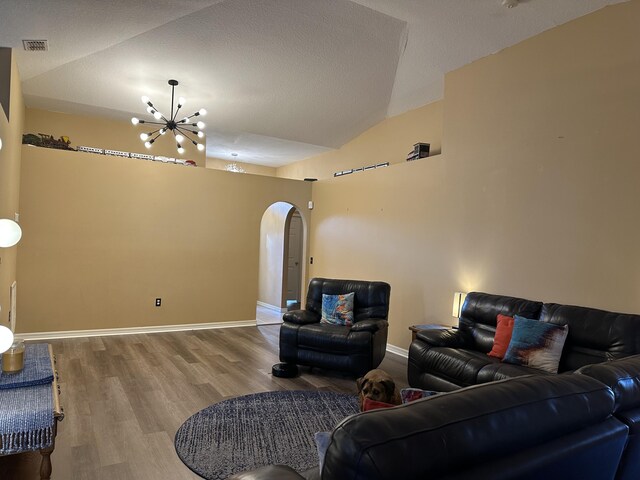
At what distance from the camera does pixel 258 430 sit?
9.49 ft

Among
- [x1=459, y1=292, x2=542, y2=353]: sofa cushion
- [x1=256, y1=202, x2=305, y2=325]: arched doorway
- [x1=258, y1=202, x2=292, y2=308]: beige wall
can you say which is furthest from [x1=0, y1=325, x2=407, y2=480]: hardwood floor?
[x1=258, y1=202, x2=292, y2=308]: beige wall

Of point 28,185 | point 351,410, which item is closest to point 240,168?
point 28,185

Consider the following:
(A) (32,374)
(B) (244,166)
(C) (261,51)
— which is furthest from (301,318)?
(B) (244,166)

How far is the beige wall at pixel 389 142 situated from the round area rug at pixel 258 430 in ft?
11.4

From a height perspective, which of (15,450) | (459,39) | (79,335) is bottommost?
(79,335)

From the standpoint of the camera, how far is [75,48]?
4059 mm

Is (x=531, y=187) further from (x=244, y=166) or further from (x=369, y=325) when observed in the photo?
(x=244, y=166)

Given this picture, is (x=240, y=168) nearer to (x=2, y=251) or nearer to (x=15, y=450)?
(x=2, y=251)

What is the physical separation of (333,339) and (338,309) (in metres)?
0.54

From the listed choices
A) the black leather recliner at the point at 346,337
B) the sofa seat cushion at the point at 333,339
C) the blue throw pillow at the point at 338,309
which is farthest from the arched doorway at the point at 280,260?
the sofa seat cushion at the point at 333,339

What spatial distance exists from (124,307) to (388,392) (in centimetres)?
438

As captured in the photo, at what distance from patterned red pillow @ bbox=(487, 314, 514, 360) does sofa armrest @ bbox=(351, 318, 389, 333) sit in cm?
108

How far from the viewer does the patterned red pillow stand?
10.9 feet

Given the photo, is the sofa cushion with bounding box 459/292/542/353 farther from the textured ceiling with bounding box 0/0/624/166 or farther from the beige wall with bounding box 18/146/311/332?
the beige wall with bounding box 18/146/311/332
